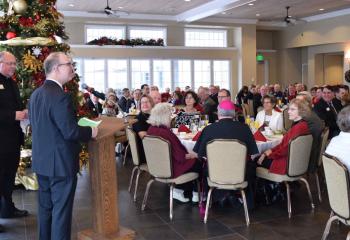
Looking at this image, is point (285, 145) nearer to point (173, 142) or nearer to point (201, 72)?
point (173, 142)

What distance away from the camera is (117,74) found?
15.0m

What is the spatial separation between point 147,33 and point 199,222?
12.1 metres

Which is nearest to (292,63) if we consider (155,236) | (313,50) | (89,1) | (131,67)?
(313,50)

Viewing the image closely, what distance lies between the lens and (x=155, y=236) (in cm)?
383

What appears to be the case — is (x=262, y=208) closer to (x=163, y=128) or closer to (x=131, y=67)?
(x=163, y=128)

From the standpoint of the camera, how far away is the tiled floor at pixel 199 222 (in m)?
3.82

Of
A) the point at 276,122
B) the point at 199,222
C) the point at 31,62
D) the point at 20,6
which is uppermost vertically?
the point at 20,6

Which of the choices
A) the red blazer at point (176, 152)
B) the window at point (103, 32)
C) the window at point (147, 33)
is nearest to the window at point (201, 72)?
the window at point (147, 33)

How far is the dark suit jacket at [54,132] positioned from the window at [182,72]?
13.2 meters

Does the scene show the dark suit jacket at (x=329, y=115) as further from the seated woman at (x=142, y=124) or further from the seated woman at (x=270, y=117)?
the seated woman at (x=142, y=124)

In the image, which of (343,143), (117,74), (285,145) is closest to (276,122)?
(285,145)

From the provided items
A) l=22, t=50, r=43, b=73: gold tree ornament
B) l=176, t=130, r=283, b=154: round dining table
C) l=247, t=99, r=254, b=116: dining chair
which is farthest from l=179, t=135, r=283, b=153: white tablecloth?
l=247, t=99, r=254, b=116: dining chair

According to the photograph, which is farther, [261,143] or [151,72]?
[151,72]

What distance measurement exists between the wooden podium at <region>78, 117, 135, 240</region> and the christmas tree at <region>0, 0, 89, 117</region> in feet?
7.34
